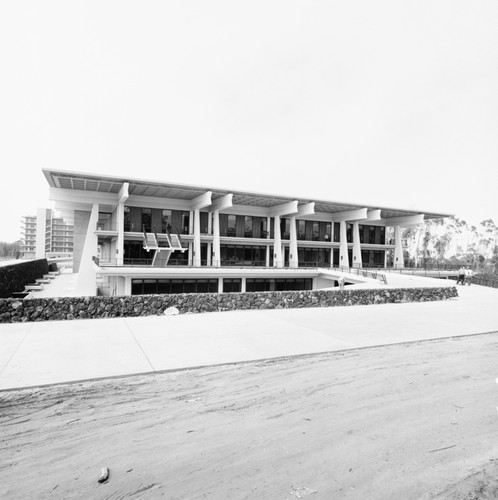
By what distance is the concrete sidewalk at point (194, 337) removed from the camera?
820cm

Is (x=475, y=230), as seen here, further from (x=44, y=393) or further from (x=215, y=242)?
(x=44, y=393)

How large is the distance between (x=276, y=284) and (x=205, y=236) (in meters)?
9.63

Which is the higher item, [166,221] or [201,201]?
[201,201]

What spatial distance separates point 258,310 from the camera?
16.4m

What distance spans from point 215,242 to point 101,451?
3713 centimetres

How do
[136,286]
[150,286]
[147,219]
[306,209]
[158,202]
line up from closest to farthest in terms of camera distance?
1. [136,286]
2. [150,286]
3. [147,219]
4. [158,202]
5. [306,209]

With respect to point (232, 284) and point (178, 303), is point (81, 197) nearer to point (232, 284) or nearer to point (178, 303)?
point (232, 284)

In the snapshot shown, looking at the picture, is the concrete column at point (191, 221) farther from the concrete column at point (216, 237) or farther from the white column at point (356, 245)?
the white column at point (356, 245)

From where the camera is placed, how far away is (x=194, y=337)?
11.1 meters

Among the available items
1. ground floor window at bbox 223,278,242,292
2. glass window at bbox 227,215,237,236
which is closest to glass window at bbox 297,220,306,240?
glass window at bbox 227,215,237,236

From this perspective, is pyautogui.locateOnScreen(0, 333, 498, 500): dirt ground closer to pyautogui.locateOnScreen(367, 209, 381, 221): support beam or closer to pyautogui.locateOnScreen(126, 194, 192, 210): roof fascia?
pyautogui.locateOnScreen(126, 194, 192, 210): roof fascia

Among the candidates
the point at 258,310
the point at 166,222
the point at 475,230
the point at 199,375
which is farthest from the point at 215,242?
the point at 475,230

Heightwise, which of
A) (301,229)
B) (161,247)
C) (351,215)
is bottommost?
(161,247)

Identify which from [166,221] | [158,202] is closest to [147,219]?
[166,221]
